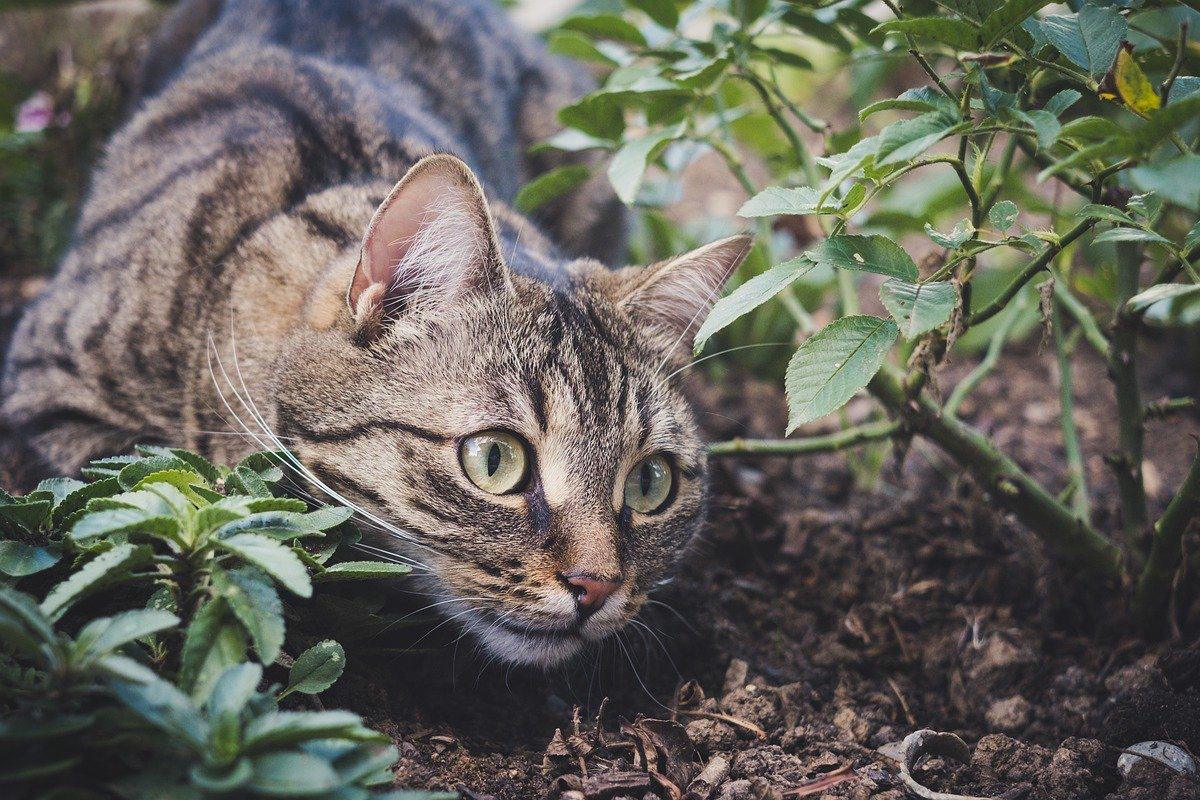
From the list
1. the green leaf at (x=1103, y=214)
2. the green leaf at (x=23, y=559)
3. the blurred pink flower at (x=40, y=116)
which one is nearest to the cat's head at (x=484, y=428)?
the green leaf at (x=23, y=559)

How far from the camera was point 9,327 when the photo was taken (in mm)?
3604

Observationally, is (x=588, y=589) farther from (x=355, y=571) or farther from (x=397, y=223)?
(x=397, y=223)

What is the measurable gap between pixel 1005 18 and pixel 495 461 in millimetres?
1248

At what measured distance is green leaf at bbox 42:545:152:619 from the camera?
1.36 meters

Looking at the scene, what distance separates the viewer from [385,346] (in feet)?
6.89

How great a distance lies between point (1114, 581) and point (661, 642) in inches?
46.3

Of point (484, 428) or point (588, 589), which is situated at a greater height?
point (484, 428)

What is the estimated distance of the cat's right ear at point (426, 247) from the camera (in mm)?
1957

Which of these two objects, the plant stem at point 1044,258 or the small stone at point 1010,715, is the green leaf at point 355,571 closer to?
the plant stem at point 1044,258

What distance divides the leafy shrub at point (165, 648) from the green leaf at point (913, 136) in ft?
3.52

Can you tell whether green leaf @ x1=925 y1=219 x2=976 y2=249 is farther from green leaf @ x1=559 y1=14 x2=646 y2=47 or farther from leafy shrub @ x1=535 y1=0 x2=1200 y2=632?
green leaf @ x1=559 y1=14 x2=646 y2=47

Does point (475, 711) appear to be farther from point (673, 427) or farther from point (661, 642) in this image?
point (673, 427)

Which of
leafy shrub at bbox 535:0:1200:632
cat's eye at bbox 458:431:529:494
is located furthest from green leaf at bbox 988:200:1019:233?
cat's eye at bbox 458:431:529:494

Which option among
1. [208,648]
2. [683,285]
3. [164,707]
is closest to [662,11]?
[683,285]
